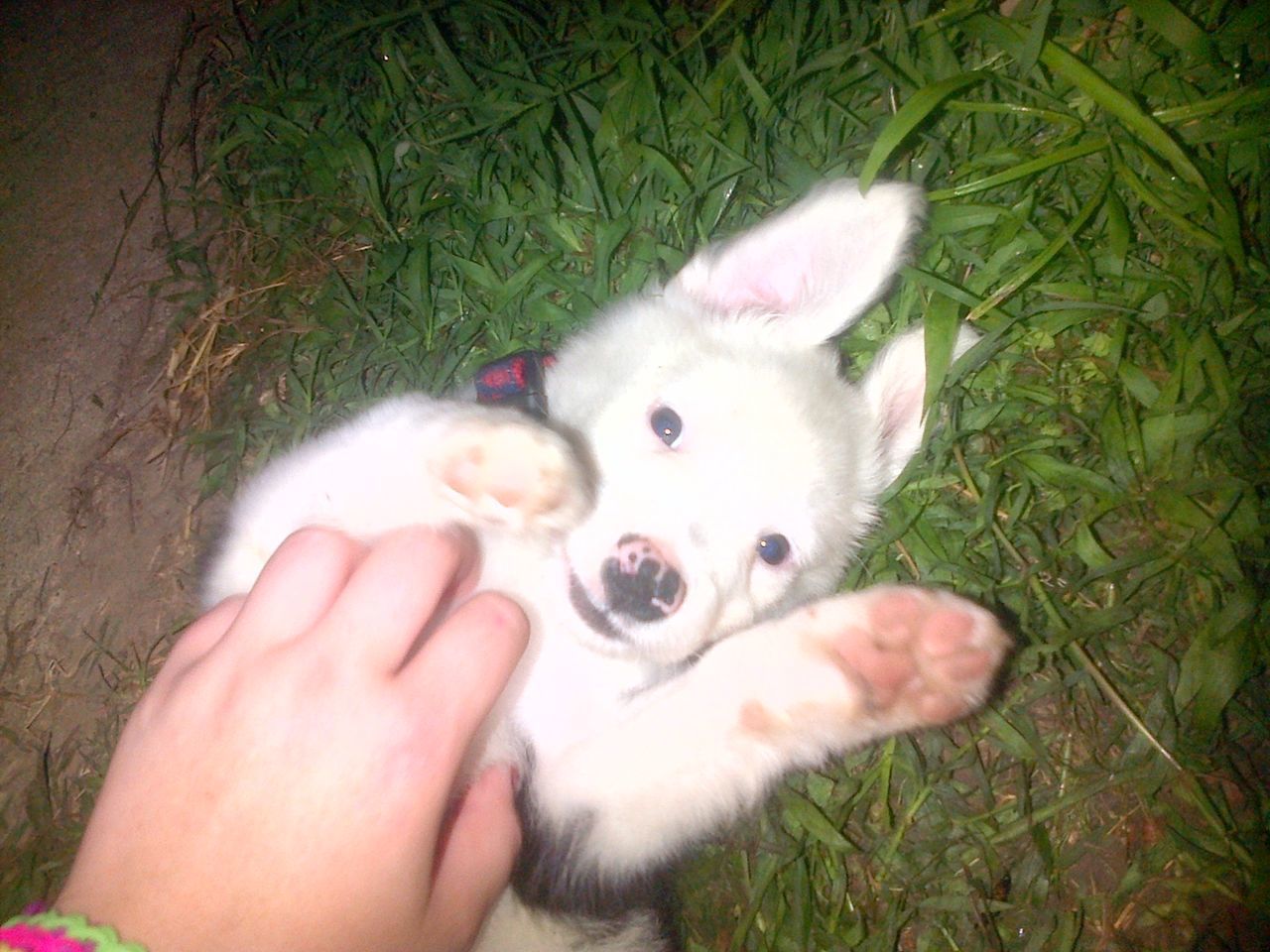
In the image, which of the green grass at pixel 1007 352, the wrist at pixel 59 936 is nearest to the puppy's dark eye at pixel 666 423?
the green grass at pixel 1007 352

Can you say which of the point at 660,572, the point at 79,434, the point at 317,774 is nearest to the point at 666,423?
the point at 660,572

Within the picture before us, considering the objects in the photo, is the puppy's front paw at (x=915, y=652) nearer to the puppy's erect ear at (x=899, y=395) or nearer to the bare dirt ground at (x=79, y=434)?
the puppy's erect ear at (x=899, y=395)

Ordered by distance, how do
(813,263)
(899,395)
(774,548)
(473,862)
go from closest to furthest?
(473,862)
(774,548)
(813,263)
(899,395)

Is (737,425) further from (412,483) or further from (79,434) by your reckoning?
(79,434)

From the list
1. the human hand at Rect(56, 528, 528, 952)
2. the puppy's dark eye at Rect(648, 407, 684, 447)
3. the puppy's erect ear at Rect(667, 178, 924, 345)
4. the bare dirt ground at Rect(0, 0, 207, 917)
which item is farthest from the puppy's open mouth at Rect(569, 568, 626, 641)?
the bare dirt ground at Rect(0, 0, 207, 917)

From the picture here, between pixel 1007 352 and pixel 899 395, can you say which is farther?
pixel 1007 352

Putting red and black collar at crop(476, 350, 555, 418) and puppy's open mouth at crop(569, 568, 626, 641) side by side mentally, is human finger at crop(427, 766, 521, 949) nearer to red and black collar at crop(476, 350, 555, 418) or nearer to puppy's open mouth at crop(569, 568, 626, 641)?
puppy's open mouth at crop(569, 568, 626, 641)
